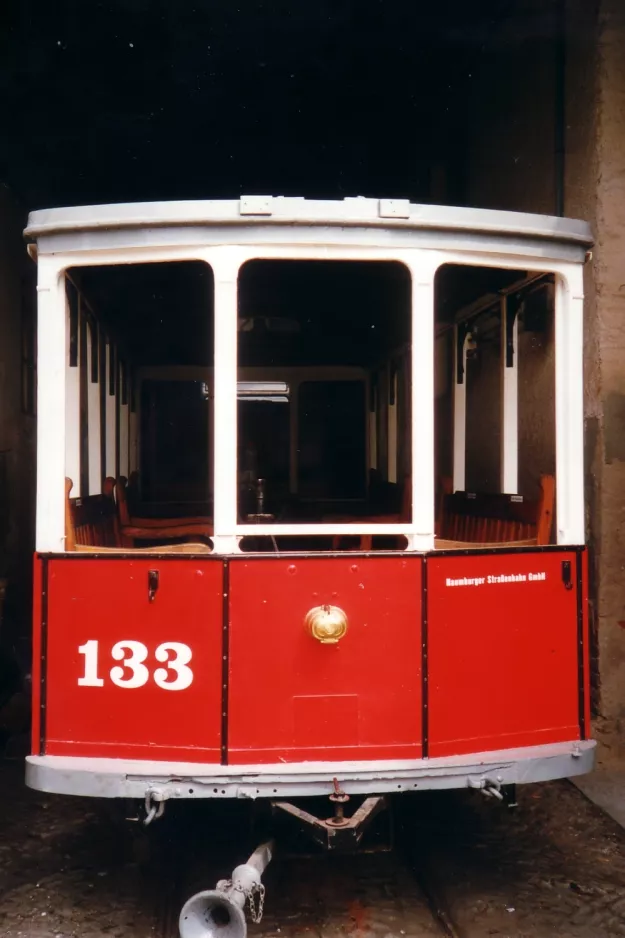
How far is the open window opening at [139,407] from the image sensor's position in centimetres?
433

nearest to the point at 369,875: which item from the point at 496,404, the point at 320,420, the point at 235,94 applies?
the point at 496,404

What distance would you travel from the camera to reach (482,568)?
11.4ft

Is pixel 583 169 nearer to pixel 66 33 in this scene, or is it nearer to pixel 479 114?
pixel 479 114

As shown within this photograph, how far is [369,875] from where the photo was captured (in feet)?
12.8

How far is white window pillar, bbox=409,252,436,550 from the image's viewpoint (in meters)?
3.45

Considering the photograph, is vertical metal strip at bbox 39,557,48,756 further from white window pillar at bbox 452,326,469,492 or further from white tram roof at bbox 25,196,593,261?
white window pillar at bbox 452,326,469,492

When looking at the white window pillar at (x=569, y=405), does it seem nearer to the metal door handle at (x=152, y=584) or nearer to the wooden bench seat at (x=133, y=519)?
the metal door handle at (x=152, y=584)

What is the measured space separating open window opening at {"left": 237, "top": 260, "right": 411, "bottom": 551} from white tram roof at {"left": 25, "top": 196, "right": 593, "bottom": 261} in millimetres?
2477

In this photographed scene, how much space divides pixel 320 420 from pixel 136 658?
4.07 meters

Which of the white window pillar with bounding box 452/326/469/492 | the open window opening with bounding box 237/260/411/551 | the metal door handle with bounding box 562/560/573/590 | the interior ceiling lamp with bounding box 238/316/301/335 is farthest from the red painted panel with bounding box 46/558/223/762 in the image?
the interior ceiling lamp with bounding box 238/316/301/335

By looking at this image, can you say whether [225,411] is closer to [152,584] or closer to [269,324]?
[152,584]

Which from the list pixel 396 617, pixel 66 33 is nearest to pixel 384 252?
pixel 396 617

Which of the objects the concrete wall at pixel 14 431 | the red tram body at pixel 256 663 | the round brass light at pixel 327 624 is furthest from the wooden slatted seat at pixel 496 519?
the concrete wall at pixel 14 431

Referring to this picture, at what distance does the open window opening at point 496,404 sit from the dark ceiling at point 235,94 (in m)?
1.98
